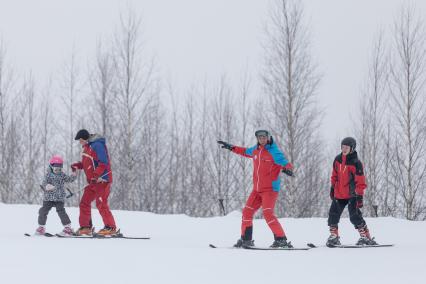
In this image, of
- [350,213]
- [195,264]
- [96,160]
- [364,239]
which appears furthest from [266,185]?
[96,160]

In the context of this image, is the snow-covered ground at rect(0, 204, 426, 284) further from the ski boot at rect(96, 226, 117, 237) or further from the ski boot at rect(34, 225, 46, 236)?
the ski boot at rect(34, 225, 46, 236)

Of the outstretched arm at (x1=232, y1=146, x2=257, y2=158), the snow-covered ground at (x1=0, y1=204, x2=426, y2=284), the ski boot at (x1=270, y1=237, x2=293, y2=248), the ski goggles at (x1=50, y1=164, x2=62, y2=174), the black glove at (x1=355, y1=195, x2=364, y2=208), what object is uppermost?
the outstretched arm at (x1=232, y1=146, x2=257, y2=158)

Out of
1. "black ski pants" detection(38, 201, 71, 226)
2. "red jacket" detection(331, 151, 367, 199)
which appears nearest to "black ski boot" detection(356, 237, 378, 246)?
"red jacket" detection(331, 151, 367, 199)

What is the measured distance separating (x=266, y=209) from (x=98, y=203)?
3246 millimetres

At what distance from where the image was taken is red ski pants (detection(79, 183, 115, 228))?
34.3 feet

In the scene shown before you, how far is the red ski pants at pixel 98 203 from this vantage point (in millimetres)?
10445

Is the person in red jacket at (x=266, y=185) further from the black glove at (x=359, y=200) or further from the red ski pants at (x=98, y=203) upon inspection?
the red ski pants at (x=98, y=203)

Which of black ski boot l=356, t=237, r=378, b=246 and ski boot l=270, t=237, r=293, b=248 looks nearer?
ski boot l=270, t=237, r=293, b=248

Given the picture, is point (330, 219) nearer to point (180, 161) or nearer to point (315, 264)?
point (315, 264)

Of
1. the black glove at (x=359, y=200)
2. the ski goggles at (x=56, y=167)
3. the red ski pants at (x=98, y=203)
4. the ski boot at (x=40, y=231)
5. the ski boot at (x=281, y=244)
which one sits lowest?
the ski boot at (x=40, y=231)

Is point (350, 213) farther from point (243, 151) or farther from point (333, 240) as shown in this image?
point (243, 151)

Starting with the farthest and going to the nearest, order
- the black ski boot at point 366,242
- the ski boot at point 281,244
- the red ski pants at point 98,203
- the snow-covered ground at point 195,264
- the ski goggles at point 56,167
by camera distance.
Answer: the ski goggles at point 56,167 < the red ski pants at point 98,203 < the black ski boot at point 366,242 < the ski boot at point 281,244 < the snow-covered ground at point 195,264

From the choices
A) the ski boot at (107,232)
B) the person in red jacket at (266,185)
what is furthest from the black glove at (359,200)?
the ski boot at (107,232)

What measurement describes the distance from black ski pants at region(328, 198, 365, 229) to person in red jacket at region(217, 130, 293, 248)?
1.28 meters
